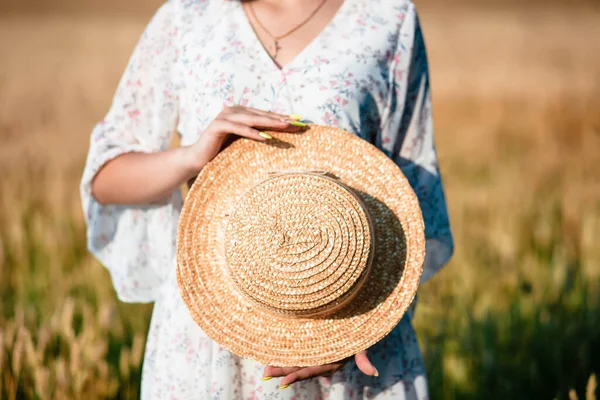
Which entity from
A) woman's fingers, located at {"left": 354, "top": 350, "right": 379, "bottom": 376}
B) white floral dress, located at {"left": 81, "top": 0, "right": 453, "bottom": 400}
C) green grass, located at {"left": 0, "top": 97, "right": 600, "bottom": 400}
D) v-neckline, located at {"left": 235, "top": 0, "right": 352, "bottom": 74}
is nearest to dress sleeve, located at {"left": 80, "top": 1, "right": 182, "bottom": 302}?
white floral dress, located at {"left": 81, "top": 0, "right": 453, "bottom": 400}

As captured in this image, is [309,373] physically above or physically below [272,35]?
below

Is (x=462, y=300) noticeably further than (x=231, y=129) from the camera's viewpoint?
Yes

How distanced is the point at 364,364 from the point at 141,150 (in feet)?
2.67

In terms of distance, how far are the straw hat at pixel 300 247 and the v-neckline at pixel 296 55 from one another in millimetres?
202

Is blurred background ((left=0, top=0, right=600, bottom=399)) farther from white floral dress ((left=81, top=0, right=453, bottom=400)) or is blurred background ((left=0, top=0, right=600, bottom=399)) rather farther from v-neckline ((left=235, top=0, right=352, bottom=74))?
v-neckline ((left=235, top=0, right=352, bottom=74))

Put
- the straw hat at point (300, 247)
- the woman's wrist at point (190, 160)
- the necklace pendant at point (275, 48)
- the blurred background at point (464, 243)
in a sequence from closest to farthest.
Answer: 1. the straw hat at point (300, 247)
2. the woman's wrist at point (190, 160)
3. the necklace pendant at point (275, 48)
4. the blurred background at point (464, 243)

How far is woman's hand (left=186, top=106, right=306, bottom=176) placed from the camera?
5.15ft

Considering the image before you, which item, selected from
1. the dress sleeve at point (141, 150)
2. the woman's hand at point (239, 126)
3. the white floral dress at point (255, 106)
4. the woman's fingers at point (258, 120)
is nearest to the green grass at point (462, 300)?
the dress sleeve at point (141, 150)

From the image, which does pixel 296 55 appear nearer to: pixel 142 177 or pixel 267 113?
pixel 267 113

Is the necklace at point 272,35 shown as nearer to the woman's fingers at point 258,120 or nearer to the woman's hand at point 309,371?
the woman's fingers at point 258,120

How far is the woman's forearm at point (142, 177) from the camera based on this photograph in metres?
1.72

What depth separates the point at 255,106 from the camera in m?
1.72

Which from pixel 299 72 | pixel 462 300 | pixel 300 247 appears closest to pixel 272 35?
pixel 299 72

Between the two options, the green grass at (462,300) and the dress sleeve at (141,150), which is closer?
the dress sleeve at (141,150)
